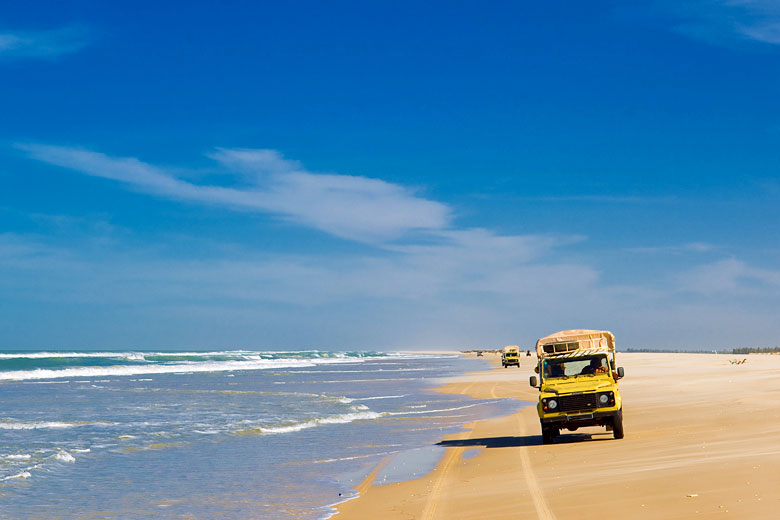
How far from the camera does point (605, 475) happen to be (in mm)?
13359

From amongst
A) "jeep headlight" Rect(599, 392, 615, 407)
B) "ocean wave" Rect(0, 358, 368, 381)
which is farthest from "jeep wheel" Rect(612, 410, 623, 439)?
"ocean wave" Rect(0, 358, 368, 381)

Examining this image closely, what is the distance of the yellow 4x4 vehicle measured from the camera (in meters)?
18.2

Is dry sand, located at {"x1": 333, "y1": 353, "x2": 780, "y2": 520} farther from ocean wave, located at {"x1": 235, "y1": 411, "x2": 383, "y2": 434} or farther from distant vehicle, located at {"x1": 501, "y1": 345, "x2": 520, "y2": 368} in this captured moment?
distant vehicle, located at {"x1": 501, "y1": 345, "x2": 520, "y2": 368}

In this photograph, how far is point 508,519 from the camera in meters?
10.4

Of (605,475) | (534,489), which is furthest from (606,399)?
(534,489)

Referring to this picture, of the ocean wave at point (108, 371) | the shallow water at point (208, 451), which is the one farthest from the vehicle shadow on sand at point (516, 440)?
the ocean wave at point (108, 371)

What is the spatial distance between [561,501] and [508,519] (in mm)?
1386

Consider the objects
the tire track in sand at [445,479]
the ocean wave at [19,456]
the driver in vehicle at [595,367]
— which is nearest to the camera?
the tire track in sand at [445,479]

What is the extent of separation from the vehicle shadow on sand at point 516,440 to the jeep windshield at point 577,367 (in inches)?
62.5

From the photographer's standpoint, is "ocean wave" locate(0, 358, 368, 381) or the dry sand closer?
the dry sand

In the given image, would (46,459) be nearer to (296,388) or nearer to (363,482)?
(363,482)

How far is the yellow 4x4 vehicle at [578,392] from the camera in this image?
18219mm

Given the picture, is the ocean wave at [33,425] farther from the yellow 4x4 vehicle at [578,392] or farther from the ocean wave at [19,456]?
the yellow 4x4 vehicle at [578,392]

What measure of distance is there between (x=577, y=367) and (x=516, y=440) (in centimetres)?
247
